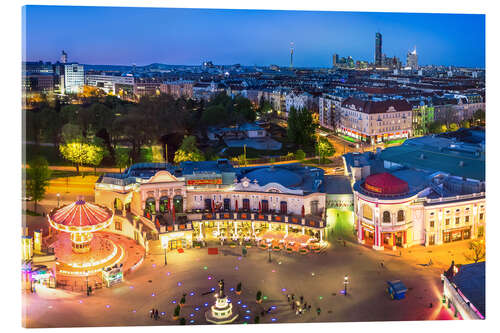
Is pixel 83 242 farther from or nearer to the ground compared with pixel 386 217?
nearer to the ground

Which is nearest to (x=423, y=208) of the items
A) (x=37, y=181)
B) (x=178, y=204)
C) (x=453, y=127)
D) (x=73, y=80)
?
(x=178, y=204)

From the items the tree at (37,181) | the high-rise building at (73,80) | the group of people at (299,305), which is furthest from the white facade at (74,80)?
the group of people at (299,305)

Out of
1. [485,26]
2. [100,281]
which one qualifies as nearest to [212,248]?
[100,281]

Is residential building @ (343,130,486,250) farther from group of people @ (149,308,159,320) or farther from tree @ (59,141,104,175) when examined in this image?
tree @ (59,141,104,175)

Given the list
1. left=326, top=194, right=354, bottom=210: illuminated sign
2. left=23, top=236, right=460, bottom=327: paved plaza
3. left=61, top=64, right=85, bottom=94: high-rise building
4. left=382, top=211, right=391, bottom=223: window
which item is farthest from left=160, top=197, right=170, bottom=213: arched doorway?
left=61, top=64, right=85, bottom=94: high-rise building

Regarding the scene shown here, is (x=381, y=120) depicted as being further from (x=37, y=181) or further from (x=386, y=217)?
(x=37, y=181)

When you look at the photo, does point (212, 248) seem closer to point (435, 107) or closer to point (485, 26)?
point (485, 26)

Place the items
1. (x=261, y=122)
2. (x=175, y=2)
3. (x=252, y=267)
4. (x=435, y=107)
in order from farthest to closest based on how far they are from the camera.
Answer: (x=261, y=122), (x=435, y=107), (x=252, y=267), (x=175, y=2)
